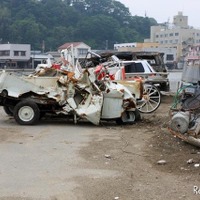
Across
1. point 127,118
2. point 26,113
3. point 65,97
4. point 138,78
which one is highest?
point 138,78

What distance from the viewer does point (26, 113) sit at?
38.0 feet

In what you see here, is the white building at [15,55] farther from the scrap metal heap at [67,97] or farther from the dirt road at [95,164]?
the dirt road at [95,164]

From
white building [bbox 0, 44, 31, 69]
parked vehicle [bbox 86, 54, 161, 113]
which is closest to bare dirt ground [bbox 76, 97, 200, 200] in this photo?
parked vehicle [bbox 86, 54, 161, 113]

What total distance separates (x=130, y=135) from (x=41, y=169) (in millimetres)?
3799

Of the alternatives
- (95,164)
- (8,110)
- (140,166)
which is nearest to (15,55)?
(8,110)

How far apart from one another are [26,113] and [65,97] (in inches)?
44.8

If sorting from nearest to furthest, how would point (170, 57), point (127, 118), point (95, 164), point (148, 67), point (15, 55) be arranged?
point (95, 164) → point (127, 118) → point (148, 67) → point (15, 55) → point (170, 57)

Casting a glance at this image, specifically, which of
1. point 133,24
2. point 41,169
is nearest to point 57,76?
point 41,169

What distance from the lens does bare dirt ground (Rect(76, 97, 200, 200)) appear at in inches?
223

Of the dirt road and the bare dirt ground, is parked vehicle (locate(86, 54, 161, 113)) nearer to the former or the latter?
the dirt road

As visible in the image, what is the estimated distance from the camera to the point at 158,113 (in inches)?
564

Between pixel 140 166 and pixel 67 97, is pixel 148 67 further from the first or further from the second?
pixel 140 166

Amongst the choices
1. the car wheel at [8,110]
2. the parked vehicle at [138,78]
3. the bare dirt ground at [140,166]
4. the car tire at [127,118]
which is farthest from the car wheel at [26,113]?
the car tire at [127,118]

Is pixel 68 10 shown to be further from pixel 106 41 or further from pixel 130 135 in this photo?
pixel 130 135
